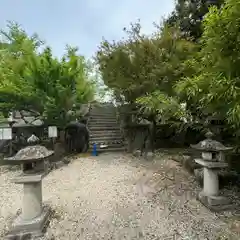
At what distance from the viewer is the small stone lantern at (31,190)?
10.6 ft

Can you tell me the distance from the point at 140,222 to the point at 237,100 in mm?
2741

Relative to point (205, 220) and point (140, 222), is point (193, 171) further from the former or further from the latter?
point (140, 222)

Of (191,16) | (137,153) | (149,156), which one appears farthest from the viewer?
(191,16)

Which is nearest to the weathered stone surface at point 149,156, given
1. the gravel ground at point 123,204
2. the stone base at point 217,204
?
the gravel ground at point 123,204

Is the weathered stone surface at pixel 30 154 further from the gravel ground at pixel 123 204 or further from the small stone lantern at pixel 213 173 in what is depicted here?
the small stone lantern at pixel 213 173

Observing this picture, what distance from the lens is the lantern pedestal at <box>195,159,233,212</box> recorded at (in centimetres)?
392

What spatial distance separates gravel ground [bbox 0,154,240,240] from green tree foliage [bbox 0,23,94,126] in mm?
2461

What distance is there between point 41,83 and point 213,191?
6458 millimetres

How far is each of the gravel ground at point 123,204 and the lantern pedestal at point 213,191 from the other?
0.59 ft

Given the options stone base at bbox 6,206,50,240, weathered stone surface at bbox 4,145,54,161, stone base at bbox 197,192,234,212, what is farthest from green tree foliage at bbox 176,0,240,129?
stone base at bbox 6,206,50,240

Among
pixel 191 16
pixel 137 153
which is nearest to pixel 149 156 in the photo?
pixel 137 153

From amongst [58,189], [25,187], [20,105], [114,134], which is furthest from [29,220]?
[114,134]

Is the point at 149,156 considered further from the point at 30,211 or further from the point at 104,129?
the point at 30,211

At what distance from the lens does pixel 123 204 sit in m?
4.21
